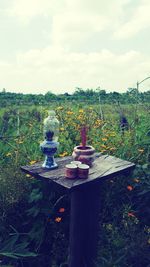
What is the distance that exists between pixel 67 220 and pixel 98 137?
136 centimetres

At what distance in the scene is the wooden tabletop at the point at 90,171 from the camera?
2.26 metres

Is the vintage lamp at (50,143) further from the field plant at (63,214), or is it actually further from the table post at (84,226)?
the field plant at (63,214)

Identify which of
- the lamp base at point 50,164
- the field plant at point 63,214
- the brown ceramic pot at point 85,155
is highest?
the brown ceramic pot at point 85,155

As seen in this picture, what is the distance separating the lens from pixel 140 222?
323cm

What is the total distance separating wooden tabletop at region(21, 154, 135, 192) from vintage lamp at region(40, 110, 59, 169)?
0.07 metres

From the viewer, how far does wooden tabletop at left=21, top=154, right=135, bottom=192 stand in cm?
226

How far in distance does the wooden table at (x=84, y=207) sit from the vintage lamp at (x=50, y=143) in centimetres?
8

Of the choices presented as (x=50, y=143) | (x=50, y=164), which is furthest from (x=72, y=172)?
(x=50, y=143)

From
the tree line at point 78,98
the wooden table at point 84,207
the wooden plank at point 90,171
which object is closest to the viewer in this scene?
the wooden plank at point 90,171

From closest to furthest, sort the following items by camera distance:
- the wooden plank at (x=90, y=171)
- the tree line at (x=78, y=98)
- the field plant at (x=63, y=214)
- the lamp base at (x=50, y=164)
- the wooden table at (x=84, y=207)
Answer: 1. the wooden plank at (x=90, y=171)
2. the wooden table at (x=84, y=207)
3. the lamp base at (x=50, y=164)
4. the field plant at (x=63, y=214)
5. the tree line at (x=78, y=98)

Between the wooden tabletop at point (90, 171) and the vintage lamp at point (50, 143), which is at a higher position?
the vintage lamp at point (50, 143)

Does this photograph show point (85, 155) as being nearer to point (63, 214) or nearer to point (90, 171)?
point (90, 171)

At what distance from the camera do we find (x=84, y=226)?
2502 mm

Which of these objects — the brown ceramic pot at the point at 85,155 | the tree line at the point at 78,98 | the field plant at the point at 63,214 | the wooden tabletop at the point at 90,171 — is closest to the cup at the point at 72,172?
the wooden tabletop at the point at 90,171
